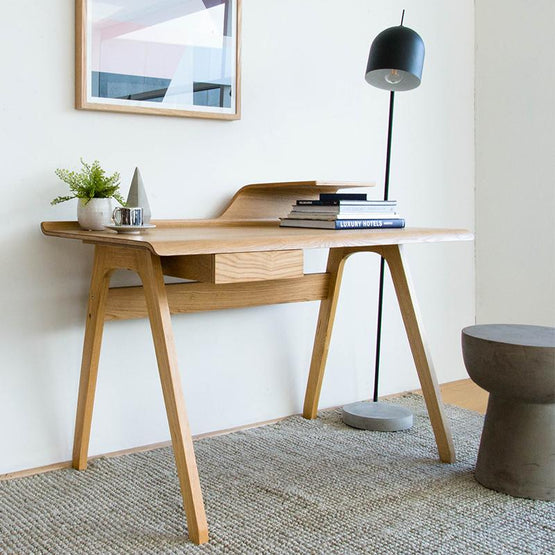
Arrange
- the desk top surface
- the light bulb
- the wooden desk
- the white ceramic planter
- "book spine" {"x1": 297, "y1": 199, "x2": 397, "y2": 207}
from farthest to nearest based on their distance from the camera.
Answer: the light bulb < "book spine" {"x1": 297, "y1": 199, "x2": 397, "y2": 207} < the white ceramic planter < the wooden desk < the desk top surface

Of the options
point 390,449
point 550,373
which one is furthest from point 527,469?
point 390,449

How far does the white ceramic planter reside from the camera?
2.01 meters

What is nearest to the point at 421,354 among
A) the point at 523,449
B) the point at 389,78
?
the point at 523,449

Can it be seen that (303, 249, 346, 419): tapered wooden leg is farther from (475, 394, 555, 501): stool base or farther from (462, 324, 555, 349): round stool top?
(475, 394, 555, 501): stool base

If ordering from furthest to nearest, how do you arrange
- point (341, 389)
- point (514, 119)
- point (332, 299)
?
point (514, 119)
point (341, 389)
point (332, 299)

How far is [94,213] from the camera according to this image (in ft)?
6.59

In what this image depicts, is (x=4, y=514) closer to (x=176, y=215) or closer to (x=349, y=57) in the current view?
(x=176, y=215)

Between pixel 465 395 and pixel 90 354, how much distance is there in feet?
5.09

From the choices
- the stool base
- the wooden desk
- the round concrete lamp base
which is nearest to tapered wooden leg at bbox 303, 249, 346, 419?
the wooden desk

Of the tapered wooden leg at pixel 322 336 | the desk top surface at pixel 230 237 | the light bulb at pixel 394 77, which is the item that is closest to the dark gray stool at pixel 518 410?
the desk top surface at pixel 230 237

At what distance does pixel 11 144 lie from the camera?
2.02 meters

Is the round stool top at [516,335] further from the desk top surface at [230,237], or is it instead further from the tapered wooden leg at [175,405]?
the tapered wooden leg at [175,405]

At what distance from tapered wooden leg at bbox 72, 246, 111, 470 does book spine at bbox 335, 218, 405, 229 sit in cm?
65

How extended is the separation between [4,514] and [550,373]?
4.49 feet
